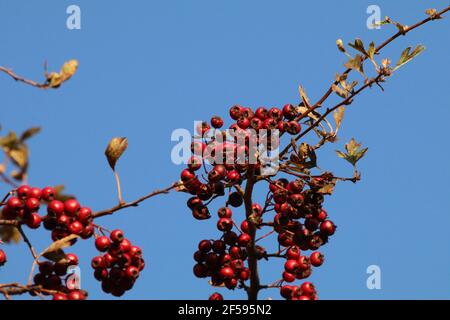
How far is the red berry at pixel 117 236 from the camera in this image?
14.3 feet

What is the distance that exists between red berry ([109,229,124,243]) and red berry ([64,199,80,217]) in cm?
26

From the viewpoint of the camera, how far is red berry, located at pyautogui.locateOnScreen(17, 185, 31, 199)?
418 centimetres

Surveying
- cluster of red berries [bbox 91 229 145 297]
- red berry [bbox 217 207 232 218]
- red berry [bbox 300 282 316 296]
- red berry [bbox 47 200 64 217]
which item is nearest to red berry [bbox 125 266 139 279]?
cluster of red berries [bbox 91 229 145 297]

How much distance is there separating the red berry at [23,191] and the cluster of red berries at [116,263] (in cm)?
48

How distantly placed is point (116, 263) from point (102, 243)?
137 mm

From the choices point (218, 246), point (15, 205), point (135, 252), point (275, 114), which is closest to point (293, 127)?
point (275, 114)

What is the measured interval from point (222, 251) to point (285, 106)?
1.02 meters

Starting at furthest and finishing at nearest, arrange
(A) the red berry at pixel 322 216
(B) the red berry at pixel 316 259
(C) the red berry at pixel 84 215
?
(B) the red berry at pixel 316 259 < (A) the red berry at pixel 322 216 < (C) the red berry at pixel 84 215

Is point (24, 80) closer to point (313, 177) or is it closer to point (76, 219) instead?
point (76, 219)

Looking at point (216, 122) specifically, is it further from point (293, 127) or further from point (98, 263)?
point (98, 263)

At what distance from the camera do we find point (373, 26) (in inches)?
207

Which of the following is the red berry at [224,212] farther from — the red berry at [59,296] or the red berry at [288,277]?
the red berry at [59,296]

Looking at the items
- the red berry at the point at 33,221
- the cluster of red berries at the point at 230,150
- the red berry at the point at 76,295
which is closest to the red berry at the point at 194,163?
the cluster of red berries at the point at 230,150

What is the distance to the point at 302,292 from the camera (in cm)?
471
